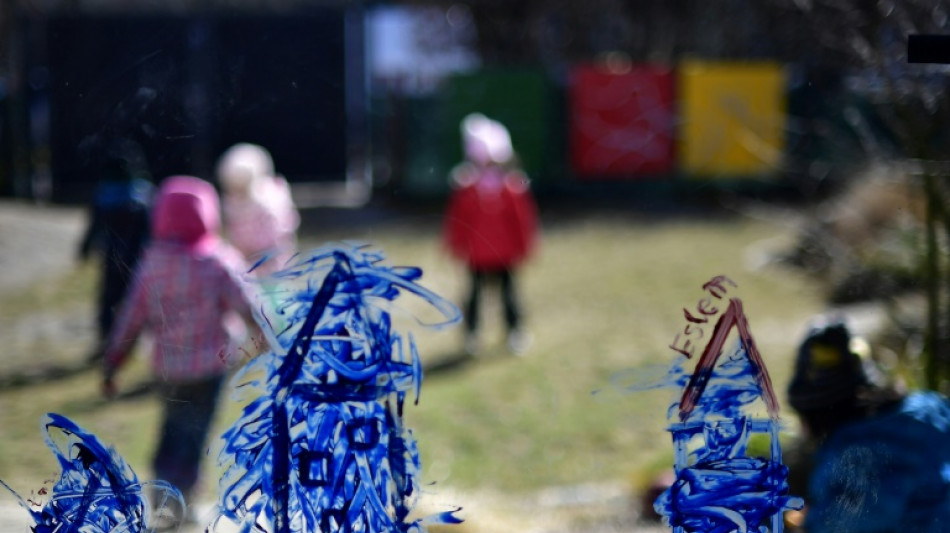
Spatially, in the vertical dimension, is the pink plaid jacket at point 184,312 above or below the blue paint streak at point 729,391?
above

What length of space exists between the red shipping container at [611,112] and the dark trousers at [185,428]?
1179 cm

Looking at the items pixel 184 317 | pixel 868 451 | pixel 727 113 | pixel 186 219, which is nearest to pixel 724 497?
pixel 868 451

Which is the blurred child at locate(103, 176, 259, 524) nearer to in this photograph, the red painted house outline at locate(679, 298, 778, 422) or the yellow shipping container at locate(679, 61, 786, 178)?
the red painted house outline at locate(679, 298, 778, 422)

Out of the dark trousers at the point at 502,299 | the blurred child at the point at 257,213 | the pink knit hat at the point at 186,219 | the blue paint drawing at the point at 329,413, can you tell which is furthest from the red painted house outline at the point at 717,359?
the dark trousers at the point at 502,299

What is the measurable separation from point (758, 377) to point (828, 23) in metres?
1.87

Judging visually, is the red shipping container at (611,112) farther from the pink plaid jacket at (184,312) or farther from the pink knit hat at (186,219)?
the pink plaid jacket at (184,312)

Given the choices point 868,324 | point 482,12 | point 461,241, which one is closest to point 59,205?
point 868,324

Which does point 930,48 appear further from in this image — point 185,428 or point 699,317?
point 185,428

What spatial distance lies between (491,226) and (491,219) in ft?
0.17

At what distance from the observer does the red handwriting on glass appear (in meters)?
2.67

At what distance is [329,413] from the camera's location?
2.55 m

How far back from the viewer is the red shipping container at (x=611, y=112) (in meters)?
14.7

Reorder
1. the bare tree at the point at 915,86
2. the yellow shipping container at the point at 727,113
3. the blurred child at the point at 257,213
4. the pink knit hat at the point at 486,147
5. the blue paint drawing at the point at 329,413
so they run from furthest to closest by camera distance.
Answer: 1. the yellow shipping container at the point at 727,113
2. the pink knit hat at the point at 486,147
3. the blurred child at the point at 257,213
4. the bare tree at the point at 915,86
5. the blue paint drawing at the point at 329,413

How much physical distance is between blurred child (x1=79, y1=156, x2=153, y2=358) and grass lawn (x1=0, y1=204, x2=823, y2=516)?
0.47 metres
